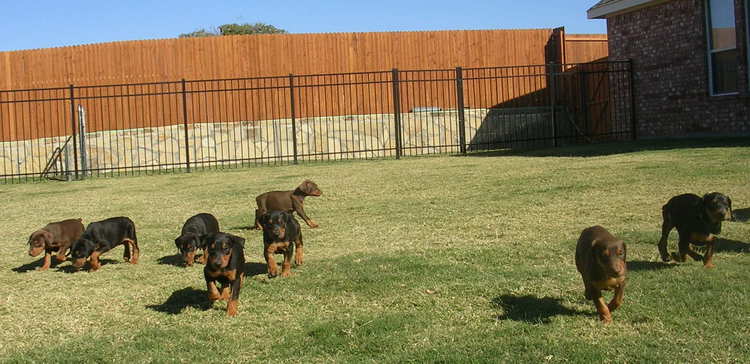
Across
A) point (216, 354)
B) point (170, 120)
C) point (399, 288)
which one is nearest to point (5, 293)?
point (216, 354)

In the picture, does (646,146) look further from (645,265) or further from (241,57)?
(241,57)

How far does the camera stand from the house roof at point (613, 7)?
1999 centimetres

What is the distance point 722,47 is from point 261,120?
12.4 metres

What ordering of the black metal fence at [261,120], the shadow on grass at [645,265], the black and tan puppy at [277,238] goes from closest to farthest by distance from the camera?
the shadow on grass at [645,265] < the black and tan puppy at [277,238] < the black metal fence at [261,120]

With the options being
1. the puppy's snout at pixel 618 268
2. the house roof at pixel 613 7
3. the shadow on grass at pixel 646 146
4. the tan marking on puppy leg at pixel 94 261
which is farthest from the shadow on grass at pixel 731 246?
the house roof at pixel 613 7

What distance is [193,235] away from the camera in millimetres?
7102

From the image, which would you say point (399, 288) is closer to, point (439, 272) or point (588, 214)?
point (439, 272)

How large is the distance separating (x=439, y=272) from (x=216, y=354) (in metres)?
2.17

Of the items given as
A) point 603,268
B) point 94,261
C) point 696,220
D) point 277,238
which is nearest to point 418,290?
point 277,238

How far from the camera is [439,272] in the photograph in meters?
6.43

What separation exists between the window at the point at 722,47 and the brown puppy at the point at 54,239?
14.4 meters

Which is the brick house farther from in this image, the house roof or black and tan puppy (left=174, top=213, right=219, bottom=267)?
black and tan puppy (left=174, top=213, right=219, bottom=267)

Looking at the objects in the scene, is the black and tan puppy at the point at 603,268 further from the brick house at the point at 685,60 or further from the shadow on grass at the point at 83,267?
the brick house at the point at 685,60

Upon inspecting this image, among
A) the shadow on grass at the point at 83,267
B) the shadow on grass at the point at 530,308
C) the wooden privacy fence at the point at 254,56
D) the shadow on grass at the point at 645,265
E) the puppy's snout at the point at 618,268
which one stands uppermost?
the wooden privacy fence at the point at 254,56
